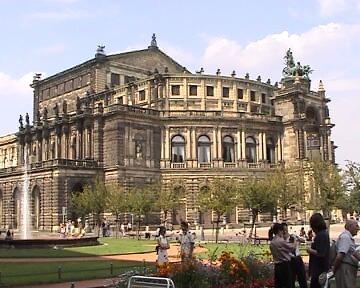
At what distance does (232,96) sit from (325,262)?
236 feet

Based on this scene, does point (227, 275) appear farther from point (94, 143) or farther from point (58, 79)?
point (58, 79)

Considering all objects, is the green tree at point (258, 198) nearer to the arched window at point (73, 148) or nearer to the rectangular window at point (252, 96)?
the arched window at point (73, 148)

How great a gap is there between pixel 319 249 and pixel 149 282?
4.15 metres

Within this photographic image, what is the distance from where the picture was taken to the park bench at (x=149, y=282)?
1188 cm

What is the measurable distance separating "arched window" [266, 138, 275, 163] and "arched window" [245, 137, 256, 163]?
7.95 ft

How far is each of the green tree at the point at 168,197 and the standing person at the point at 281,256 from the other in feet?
160

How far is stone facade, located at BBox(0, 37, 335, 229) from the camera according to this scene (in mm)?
73562

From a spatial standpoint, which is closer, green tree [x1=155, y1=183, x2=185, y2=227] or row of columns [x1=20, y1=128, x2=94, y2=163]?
green tree [x1=155, y1=183, x2=185, y2=227]

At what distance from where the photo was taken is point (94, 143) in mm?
76125

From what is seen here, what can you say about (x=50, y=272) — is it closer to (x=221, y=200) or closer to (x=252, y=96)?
(x=221, y=200)

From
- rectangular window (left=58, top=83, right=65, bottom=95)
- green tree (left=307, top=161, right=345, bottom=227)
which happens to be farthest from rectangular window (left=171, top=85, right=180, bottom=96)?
green tree (left=307, top=161, right=345, bottom=227)

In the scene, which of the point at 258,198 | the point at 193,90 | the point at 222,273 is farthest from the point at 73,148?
the point at 222,273

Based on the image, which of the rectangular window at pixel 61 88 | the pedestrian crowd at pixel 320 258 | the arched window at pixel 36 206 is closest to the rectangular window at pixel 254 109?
the rectangular window at pixel 61 88

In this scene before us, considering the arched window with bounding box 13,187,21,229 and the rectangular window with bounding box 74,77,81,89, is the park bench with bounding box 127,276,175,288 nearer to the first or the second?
the arched window with bounding box 13,187,21,229
